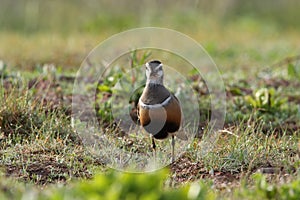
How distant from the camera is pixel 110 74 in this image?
21.7 ft

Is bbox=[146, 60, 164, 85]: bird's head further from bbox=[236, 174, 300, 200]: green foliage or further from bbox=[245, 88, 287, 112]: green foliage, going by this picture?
bbox=[245, 88, 287, 112]: green foliage

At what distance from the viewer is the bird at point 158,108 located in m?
4.61

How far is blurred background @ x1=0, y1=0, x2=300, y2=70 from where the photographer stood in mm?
9305

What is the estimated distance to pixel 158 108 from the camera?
15.1 ft

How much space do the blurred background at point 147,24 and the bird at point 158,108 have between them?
3.95 meters

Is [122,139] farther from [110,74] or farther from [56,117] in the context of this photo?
[110,74]

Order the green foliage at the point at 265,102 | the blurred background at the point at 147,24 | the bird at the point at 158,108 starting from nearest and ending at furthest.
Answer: the bird at the point at 158,108, the green foliage at the point at 265,102, the blurred background at the point at 147,24

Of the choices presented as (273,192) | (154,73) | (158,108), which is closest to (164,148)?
(158,108)

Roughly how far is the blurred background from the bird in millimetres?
3954

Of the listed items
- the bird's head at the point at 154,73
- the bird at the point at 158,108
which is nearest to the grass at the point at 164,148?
the bird at the point at 158,108

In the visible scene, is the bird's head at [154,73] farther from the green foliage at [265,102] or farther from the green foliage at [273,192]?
the green foliage at [265,102]

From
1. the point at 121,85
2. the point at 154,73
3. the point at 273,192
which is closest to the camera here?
the point at 273,192

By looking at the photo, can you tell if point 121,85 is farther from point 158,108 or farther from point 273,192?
point 273,192

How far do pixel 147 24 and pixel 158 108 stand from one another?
6.85 metres
